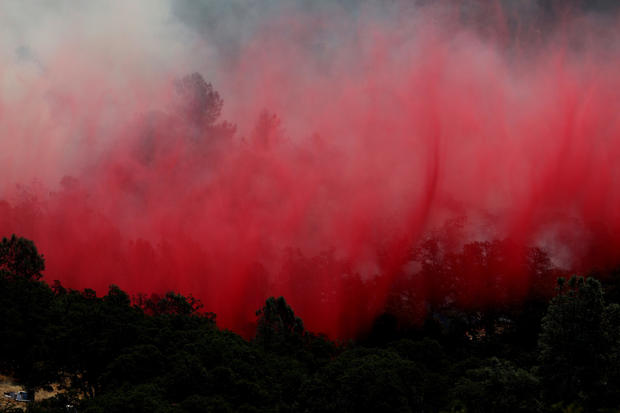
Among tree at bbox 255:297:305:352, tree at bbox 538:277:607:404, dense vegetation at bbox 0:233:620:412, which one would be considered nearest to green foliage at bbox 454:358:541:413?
dense vegetation at bbox 0:233:620:412

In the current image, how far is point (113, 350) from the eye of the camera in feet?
237

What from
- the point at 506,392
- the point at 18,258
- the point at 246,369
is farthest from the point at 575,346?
the point at 18,258

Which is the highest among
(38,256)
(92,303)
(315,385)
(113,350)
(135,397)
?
(38,256)

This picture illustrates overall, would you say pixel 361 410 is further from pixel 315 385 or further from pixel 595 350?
pixel 595 350

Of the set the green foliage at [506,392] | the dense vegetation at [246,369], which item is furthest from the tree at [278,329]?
the green foliage at [506,392]

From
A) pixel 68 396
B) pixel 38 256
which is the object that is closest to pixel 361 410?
pixel 68 396

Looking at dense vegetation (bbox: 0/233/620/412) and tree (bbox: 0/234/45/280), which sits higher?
tree (bbox: 0/234/45/280)

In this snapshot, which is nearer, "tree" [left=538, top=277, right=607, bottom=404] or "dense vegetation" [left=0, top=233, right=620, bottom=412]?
"dense vegetation" [left=0, top=233, right=620, bottom=412]

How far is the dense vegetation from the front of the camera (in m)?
53.1

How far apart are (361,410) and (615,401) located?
24.1 meters

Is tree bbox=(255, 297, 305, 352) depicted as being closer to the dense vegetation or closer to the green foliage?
the dense vegetation

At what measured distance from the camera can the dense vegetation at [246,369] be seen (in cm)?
5306

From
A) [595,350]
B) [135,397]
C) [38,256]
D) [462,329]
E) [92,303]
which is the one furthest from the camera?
[462,329]

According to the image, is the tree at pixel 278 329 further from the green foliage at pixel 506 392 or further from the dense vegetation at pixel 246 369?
the green foliage at pixel 506 392
